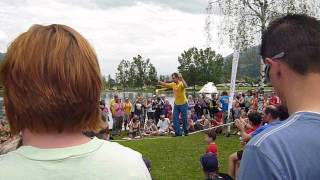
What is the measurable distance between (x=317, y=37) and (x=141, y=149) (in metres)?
12.4

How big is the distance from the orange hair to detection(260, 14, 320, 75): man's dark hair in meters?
0.78

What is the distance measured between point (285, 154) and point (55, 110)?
0.83 meters

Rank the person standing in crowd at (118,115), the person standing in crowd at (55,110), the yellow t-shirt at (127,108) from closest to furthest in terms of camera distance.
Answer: the person standing in crowd at (55,110) < the person standing in crowd at (118,115) < the yellow t-shirt at (127,108)

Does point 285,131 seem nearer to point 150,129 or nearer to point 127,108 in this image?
point 150,129

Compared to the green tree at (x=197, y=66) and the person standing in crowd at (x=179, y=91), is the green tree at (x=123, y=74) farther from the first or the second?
the person standing in crowd at (x=179, y=91)

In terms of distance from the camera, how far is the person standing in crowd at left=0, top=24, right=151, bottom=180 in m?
1.54

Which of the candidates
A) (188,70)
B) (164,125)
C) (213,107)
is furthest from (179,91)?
(188,70)

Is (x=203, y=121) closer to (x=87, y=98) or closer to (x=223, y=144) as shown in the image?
(x=223, y=144)

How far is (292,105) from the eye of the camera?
193 cm

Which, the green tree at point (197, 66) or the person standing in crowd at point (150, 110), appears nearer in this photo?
the person standing in crowd at point (150, 110)

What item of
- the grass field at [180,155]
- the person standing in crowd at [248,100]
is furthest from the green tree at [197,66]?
the grass field at [180,155]

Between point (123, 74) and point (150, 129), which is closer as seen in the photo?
point (150, 129)

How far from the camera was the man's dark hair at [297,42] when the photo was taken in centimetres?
190

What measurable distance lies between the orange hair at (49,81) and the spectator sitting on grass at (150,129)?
1951 cm
